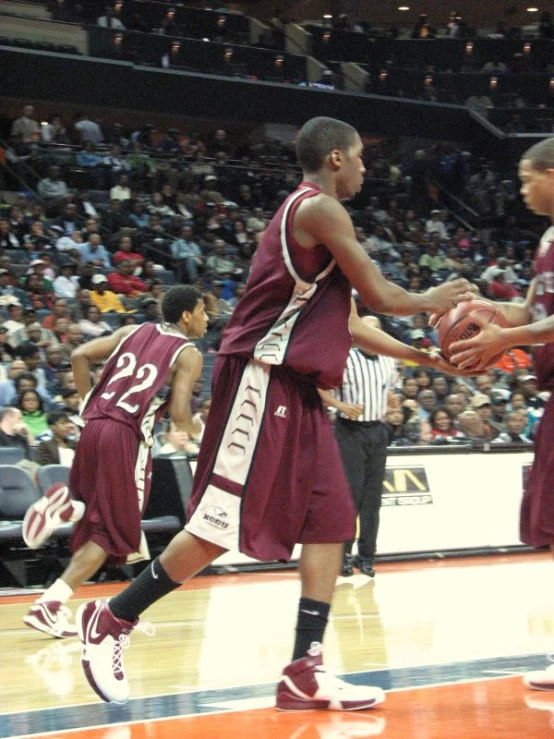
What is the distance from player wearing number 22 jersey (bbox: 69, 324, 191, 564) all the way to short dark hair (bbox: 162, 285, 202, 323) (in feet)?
0.32

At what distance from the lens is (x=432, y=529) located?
1002cm

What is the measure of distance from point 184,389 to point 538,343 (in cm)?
224

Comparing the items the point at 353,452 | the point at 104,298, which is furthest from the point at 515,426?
the point at 104,298

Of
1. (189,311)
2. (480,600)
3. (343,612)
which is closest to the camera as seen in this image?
(189,311)

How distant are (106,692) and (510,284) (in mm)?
17428

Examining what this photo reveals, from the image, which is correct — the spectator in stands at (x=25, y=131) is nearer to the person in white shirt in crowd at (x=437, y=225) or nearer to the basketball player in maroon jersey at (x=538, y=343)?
the person in white shirt in crowd at (x=437, y=225)

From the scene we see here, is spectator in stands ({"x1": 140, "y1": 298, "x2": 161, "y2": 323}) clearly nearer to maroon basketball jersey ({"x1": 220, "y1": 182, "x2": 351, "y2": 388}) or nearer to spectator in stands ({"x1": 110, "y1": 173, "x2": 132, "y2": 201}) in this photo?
spectator in stands ({"x1": 110, "y1": 173, "x2": 132, "y2": 201})

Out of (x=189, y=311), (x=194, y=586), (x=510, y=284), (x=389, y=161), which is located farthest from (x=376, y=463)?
(x=389, y=161)

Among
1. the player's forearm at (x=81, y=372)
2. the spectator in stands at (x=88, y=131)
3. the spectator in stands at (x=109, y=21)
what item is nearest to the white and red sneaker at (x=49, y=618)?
the player's forearm at (x=81, y=372)

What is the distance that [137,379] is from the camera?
5.75 metres

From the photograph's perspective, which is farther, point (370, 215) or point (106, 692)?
point (370, 215)

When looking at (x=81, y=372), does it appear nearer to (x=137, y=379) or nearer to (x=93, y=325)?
(x=137, y=379)

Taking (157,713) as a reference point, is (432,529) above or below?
below

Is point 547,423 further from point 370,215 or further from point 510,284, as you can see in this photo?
point 370,215
